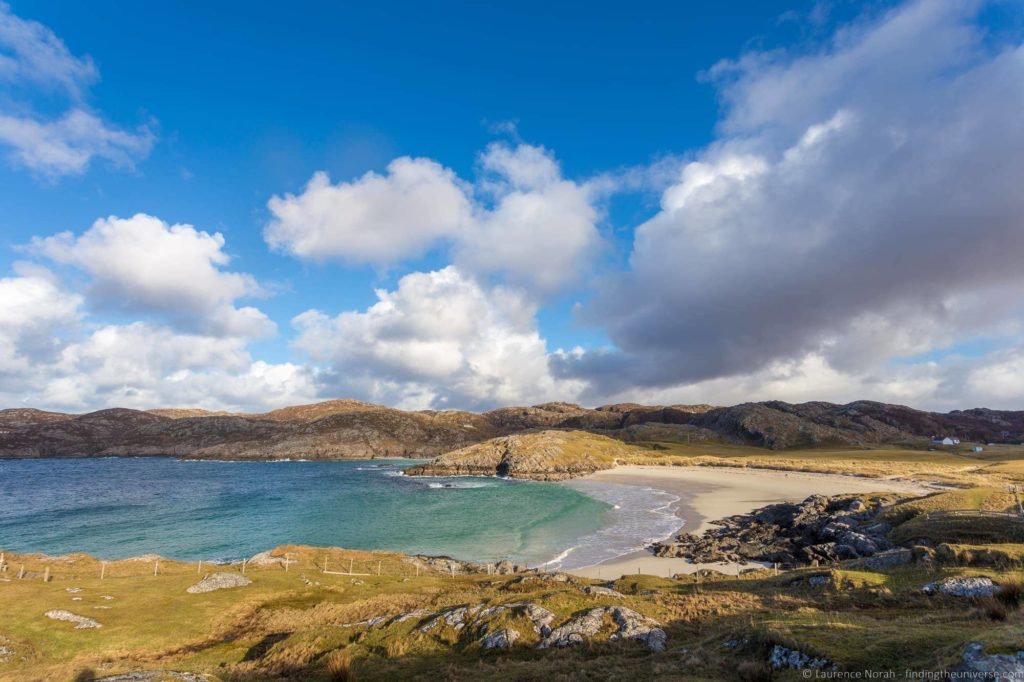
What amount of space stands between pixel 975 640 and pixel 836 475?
12696 centimetres

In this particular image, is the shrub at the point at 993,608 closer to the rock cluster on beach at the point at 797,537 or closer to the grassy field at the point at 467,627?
the grassy field at the point at 467,627

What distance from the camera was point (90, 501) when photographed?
324 feet

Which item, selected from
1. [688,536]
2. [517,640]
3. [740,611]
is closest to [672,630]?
[740,611]

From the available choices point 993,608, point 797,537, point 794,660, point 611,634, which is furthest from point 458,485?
point 794,660

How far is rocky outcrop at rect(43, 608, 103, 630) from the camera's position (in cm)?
2382

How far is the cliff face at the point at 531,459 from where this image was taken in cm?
15900

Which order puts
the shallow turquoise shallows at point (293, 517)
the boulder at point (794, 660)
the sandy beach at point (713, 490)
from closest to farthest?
the boulder at point (794, 660), the sandy beach at point (713, 490), the shallow turquoise shallows at point (293, 517)

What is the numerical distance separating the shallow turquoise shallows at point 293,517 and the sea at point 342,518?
0.19 metres

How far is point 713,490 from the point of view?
102 metres

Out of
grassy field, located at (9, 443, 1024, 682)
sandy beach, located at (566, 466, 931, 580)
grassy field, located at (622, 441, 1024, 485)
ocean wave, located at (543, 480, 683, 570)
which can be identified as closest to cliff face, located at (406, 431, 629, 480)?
grassy field, located at (622, 441, 1024, 485)

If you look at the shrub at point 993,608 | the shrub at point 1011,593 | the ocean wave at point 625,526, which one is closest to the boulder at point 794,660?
the shrub at point 993,608

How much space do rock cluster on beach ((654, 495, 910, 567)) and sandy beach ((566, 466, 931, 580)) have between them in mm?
2742

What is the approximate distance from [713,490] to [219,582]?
95309 mm

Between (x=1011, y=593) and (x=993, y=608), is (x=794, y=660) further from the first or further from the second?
(x=1011, y=593)
